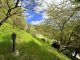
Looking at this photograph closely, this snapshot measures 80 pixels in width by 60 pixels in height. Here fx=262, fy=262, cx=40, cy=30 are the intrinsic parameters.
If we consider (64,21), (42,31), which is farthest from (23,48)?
(42,31)

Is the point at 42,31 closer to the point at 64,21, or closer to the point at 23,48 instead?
the point at 64,21

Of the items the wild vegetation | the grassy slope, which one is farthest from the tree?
the grassy slope

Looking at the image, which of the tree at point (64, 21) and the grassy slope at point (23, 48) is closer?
the grassy slope at point (23, 48)

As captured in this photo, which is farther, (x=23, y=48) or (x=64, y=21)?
(x=64, y=21)

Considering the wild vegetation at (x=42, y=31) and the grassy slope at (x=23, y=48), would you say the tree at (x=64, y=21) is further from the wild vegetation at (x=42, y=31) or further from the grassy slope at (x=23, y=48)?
the grassy slope at (x=23, y=48)

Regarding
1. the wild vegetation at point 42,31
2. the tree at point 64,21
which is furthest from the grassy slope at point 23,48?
the tree at point 64,21

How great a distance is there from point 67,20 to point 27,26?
62.8 feet

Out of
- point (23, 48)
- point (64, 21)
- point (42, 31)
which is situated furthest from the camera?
point (42, 31)

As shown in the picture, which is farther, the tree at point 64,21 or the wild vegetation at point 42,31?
the tree at point 64,21

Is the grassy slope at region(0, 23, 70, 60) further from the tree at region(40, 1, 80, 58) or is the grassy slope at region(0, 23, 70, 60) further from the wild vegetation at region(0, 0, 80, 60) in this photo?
the tree at region(40, 1, 80, 58)

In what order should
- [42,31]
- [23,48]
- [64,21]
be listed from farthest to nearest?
[42,31] → [64,21] → [23,48]

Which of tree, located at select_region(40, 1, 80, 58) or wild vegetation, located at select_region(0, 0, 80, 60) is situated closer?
wild vegetation, located at select_region(0, 0, 80, 60)

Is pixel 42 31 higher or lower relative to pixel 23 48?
lower

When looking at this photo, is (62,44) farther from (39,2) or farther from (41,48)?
(39,2)
